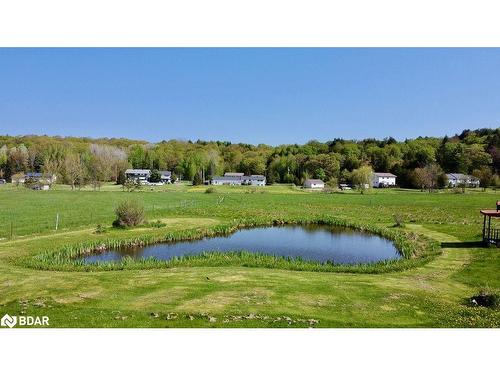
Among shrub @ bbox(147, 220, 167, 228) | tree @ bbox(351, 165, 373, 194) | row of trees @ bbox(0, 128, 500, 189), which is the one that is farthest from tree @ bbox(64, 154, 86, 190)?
tree @ bbox(351, 165, 373, 194)

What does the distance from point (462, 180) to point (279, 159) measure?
4800 cm

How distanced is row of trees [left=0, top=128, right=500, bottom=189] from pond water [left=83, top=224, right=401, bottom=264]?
52.4m

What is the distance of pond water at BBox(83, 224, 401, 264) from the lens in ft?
63.4

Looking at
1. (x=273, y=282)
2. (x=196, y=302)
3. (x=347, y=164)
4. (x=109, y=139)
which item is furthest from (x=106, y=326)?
(x=109, y=139)

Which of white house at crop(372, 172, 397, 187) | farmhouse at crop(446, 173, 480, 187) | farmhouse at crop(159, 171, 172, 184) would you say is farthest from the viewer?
farmhouse at crop(159, 171, 172, 184)

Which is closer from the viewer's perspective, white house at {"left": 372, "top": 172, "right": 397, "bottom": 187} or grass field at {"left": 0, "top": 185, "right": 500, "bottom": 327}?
grass field at {"left": 0, "top": 185, "right": 500, "bottom": 327}

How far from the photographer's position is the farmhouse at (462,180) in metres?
72.5

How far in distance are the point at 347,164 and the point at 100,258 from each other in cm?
8603

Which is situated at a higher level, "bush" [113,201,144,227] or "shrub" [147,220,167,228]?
"bush" [113,201,144,227]

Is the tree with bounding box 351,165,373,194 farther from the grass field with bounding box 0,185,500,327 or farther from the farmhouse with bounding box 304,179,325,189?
the grass field with bounding box 0,185,500,327

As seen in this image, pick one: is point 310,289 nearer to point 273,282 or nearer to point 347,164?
point 273,282

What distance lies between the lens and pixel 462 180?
73.6m

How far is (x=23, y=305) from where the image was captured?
9.88 metres

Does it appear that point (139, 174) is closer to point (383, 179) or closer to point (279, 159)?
point (279, 159)
